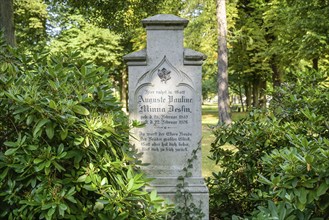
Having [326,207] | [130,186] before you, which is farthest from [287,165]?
[130,186]

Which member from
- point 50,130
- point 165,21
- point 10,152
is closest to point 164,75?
point 165,21

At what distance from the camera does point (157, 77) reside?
463 centimetres

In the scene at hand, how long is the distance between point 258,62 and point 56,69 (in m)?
21.4

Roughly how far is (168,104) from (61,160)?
1891mm

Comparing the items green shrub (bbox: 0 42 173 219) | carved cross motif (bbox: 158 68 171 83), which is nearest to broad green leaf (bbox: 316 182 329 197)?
green shrub (bbox: 0 42 173 219)

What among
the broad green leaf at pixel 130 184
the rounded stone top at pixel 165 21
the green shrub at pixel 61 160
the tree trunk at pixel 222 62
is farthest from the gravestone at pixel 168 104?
the tree trunk at pixel 222 62

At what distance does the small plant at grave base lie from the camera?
4.49 m

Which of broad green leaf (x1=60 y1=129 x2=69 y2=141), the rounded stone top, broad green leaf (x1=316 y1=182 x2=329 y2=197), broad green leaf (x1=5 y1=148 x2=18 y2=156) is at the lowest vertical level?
broad green leaf (x1=316 y1=182 x2=329 y2=197)

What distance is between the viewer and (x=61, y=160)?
3.08m

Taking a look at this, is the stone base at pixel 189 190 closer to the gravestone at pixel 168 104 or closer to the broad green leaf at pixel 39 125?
the gravestone at pixel 168 104

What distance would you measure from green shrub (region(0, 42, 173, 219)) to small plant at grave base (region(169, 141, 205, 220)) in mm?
1136

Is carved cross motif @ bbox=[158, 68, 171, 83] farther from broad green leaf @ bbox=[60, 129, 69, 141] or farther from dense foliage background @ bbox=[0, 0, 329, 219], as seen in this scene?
broad green leaf @ bbox=[60, 129, 69, 141]

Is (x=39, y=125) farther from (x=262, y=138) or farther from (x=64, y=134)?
(x=262, y=138)

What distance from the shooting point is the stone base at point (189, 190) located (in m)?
4.61
